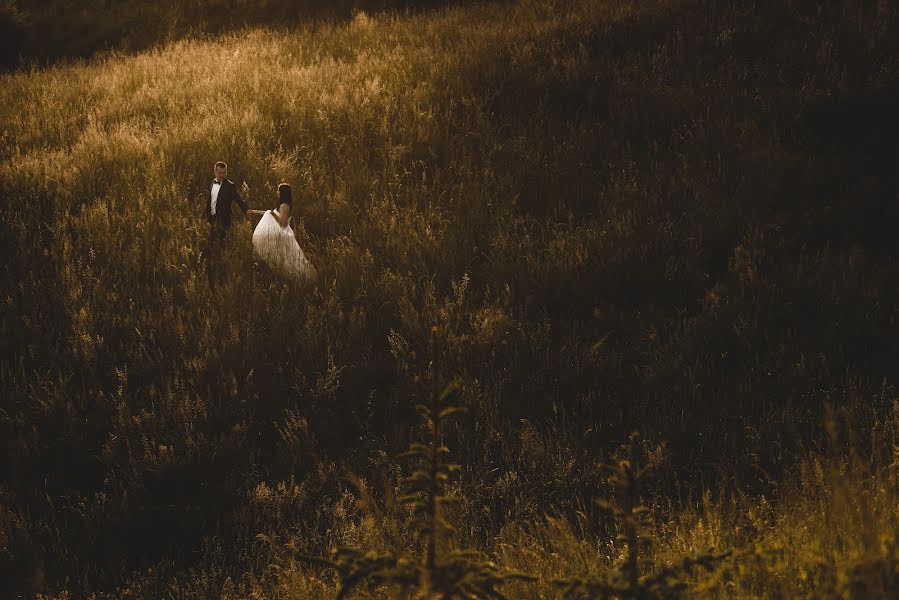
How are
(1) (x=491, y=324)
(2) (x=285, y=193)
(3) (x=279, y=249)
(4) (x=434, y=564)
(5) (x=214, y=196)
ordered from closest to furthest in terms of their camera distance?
(4) (x=434, y=564) → (1) (x=491, y=324) → (3) (x=279, y=249) → (2) (x=285, y=193) → (5) (x=214, y=196)

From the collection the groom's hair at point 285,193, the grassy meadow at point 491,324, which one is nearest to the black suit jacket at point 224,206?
the grassy meadow at point 491,324

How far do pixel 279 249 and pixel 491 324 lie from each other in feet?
7.87

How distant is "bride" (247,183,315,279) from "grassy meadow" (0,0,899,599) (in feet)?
0.61

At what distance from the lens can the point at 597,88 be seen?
9.15 meters

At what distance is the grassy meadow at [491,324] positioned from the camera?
3.42 metres

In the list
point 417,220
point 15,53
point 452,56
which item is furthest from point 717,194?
point 15,53

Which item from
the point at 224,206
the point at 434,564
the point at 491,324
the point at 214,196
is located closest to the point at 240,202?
the point at 224,206

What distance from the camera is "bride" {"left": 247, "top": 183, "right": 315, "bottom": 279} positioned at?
Answer: 6.34 metres

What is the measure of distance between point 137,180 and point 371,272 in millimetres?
3610

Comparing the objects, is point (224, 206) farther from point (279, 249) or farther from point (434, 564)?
point (434, 564)

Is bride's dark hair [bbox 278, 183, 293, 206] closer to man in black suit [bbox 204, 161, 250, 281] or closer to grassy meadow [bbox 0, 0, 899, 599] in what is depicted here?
grassy meadow [bbox 0, 0, 899, 599]

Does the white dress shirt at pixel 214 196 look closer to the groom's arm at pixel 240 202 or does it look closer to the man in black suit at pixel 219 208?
the man in black suit at pixel 219 208

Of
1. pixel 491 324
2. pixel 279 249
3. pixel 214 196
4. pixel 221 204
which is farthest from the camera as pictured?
pixel 214 196

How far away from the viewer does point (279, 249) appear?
256 inches
